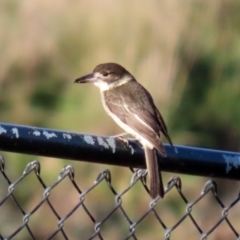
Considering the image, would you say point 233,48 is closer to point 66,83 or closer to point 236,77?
point 236,77

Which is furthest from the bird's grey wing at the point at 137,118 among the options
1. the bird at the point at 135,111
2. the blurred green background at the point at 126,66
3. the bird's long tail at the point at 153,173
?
the blurred green background at the point at 126,66

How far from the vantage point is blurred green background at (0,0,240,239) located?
32.1ft

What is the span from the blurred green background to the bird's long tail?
219 inches

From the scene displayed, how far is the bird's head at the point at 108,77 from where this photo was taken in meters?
6.14

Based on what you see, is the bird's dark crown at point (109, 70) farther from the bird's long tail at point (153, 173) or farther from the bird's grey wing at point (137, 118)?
the bird's long tail at point (153, 173)

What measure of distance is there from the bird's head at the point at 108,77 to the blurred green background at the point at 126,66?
2958 millimetres

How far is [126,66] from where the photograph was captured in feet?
31.7

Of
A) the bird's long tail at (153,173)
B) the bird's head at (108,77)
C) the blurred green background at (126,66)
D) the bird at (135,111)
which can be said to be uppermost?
the bird's long tail at (153,173)

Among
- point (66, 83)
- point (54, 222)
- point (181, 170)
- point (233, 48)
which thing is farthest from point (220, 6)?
point (181, 170)

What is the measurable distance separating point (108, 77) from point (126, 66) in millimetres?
3398

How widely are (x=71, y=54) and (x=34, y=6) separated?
792 mm

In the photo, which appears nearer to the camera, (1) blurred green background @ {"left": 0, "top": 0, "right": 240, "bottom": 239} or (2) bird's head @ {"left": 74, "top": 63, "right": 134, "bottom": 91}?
(2) bird's head @ {"left": 74, "top": 63, "right": 134, "bottom": 91}

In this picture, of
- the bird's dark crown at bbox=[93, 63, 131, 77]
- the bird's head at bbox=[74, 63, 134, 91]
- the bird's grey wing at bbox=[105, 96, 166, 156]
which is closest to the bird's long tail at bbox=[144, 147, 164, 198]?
the bird's grey wing at bbox=[105, 96, 166, 156]

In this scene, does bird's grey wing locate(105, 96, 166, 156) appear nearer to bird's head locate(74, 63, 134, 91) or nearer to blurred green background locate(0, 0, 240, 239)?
bird's head locate(74, 63, 134, 91)
